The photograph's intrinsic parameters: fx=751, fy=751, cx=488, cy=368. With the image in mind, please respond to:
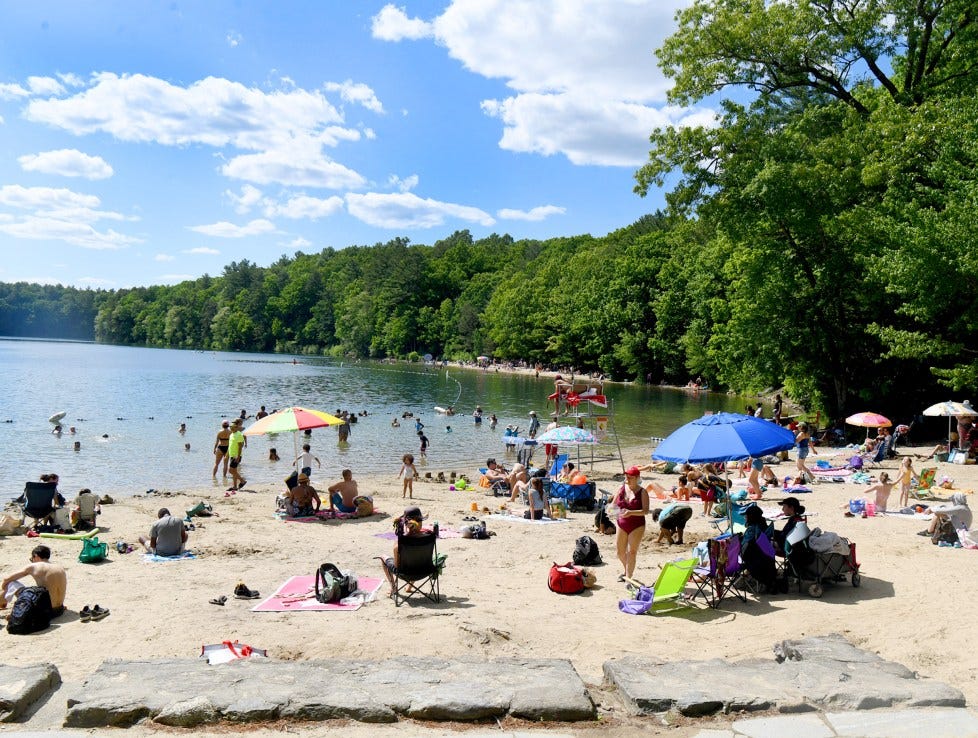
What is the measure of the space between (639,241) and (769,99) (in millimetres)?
55259

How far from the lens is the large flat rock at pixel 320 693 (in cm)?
541

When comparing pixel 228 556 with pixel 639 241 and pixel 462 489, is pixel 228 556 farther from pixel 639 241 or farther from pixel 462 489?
pixel 639 241

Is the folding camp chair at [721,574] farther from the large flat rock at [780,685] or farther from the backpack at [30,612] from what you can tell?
the backpack at [30,612]

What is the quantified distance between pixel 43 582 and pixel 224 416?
31231 millimetres

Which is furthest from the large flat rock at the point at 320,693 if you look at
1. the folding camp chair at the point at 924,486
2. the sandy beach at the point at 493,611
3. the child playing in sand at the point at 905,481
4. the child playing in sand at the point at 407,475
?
the folding camp chair at the point at 924,486

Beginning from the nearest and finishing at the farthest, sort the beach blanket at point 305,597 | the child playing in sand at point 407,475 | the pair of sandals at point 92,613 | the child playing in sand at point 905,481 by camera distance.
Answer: the pair of sandals at point 92,613
the beach blanket at point 305,597
the child playing in sand at point 905,481
the child playing in sand at point 407,475

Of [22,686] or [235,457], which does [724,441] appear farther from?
[235,457]

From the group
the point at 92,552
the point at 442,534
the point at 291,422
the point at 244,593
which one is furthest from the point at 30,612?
the point at 291,422

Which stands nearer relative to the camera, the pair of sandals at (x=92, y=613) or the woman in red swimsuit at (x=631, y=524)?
the pair of sandals at (x=92, y=613)

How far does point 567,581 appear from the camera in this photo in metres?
10.1

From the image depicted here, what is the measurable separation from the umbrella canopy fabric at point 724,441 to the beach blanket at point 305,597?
14.5 ft

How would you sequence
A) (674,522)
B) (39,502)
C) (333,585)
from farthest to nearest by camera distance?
(39,502) → (674,522) → (333,585)

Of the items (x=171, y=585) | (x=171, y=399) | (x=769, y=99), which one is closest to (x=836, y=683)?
(x=171, y=585)

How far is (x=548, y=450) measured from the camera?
21109 mm
